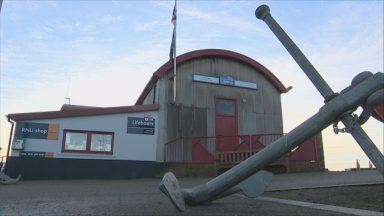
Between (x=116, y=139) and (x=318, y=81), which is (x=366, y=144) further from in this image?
(x=116, y=139)

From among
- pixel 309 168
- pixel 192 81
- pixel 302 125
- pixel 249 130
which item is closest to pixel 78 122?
pixel 192 81

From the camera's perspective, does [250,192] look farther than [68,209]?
No

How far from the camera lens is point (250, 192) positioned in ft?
15.1

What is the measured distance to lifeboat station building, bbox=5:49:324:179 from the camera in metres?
14.6

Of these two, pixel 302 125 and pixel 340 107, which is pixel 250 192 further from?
pixel 340 107

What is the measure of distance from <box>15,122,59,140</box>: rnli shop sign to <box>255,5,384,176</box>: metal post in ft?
41.1

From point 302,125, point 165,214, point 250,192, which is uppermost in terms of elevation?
point 302,125

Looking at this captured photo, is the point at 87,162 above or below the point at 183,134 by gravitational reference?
below

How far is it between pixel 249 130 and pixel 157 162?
5.21m

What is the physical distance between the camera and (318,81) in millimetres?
3752

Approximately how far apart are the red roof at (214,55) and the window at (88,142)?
3.98 m

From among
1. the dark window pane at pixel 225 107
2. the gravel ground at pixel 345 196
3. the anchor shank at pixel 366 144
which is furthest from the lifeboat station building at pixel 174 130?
the anchor shank at pixel 366 144

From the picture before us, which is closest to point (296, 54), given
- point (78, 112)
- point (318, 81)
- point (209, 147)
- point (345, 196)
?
point (318, 81)

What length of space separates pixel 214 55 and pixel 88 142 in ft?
25.2
